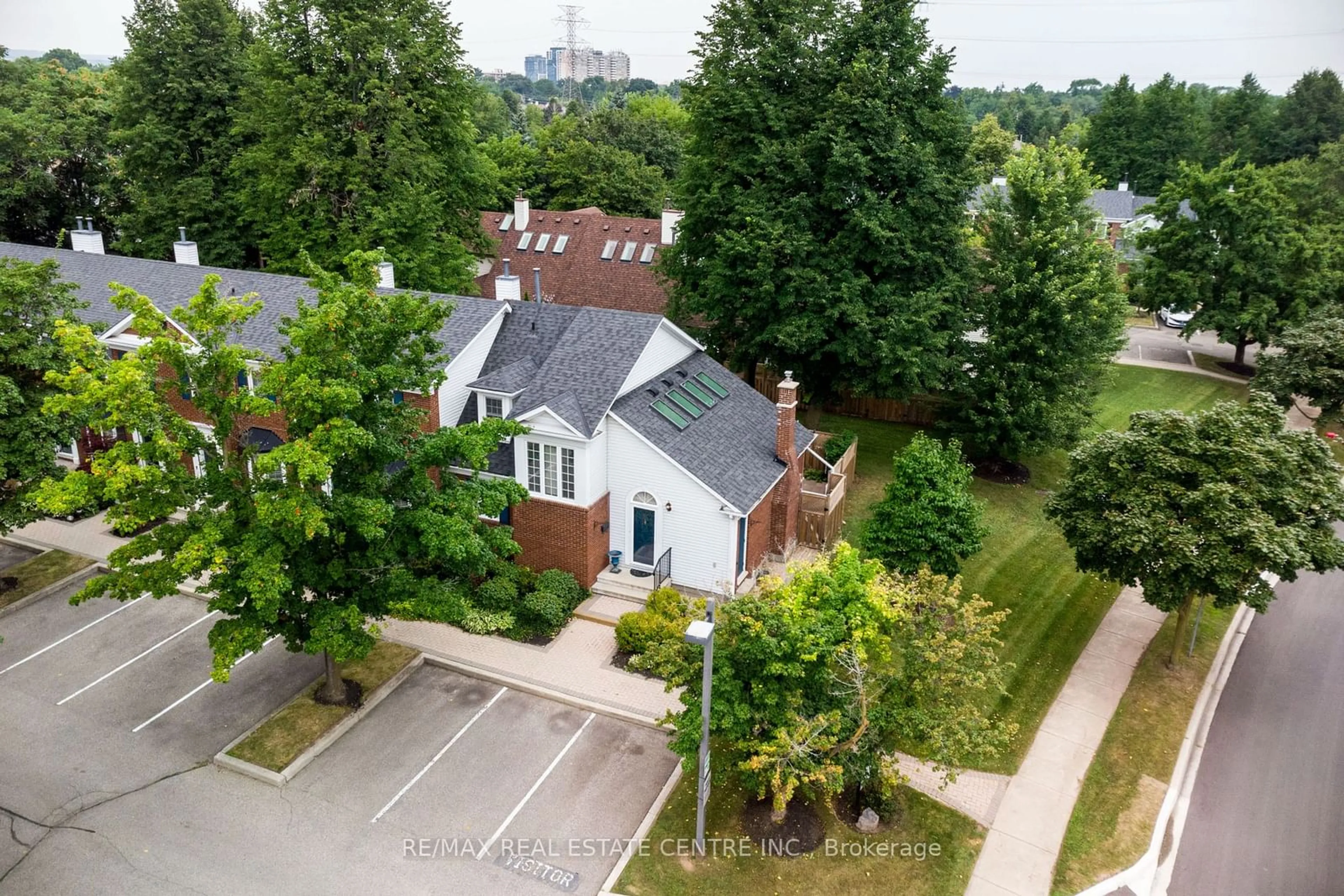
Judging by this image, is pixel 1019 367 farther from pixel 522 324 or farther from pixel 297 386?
pixel 297 386

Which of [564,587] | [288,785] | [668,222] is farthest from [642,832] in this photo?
[668,222]

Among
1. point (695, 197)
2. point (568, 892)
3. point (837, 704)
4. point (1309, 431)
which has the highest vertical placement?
point (695, 197)

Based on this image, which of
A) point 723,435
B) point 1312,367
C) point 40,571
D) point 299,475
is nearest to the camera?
point 299,475

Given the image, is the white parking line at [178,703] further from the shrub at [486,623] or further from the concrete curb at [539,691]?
the shrub at [486,623]

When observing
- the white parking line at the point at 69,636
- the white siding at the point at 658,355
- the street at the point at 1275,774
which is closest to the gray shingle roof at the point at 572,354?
the white siding at the point at 658,355

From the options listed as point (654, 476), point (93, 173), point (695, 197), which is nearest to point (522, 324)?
point (654, 476)

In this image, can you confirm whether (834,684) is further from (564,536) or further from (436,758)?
(564,536)

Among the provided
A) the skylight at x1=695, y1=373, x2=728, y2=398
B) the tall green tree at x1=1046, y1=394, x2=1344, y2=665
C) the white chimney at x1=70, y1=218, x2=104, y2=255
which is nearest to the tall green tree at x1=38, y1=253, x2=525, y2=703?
the skylight at x1=695, y1=373, x2=728, y2=398
